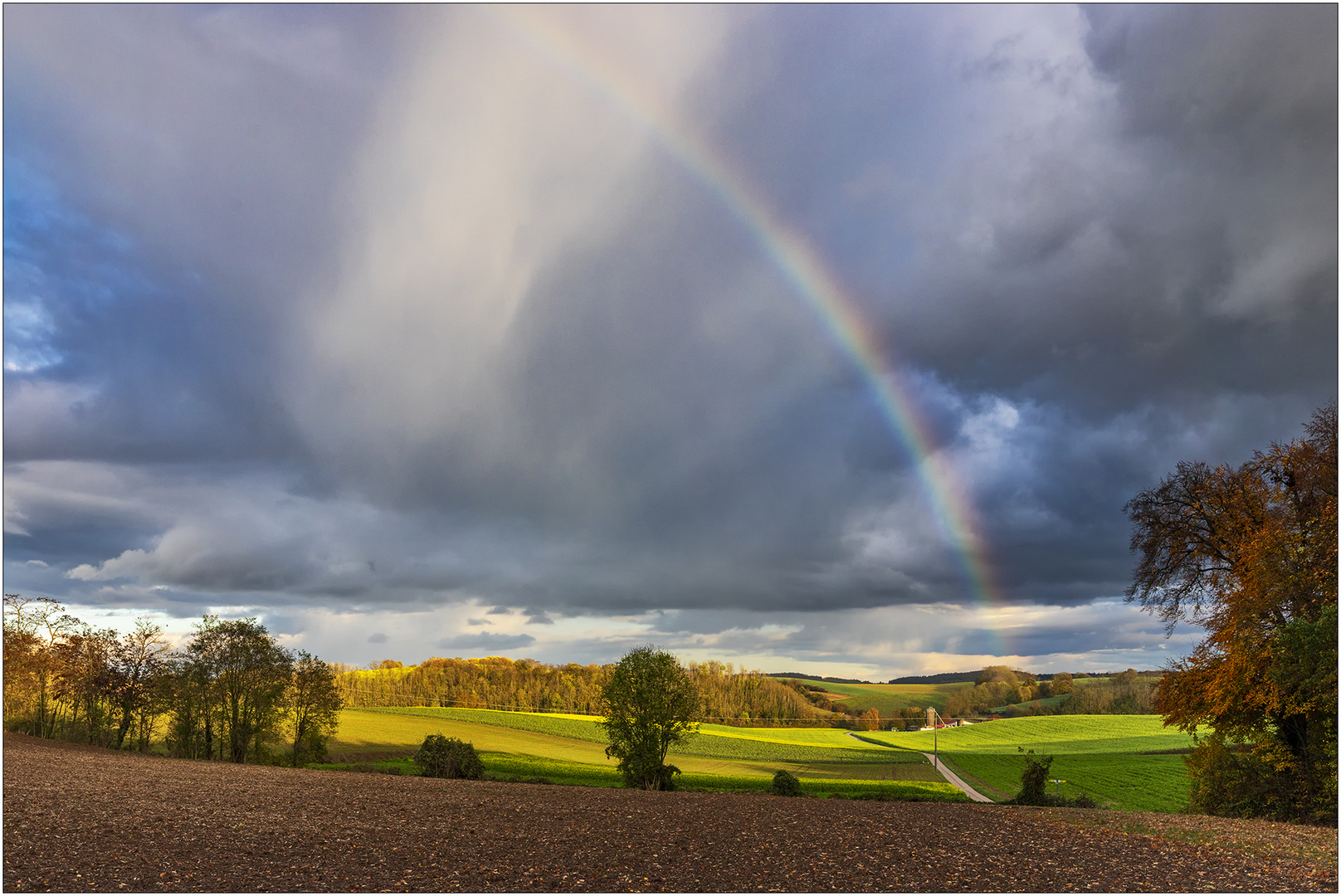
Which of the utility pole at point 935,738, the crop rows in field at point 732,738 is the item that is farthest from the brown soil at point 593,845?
the utility pole at point 935,738

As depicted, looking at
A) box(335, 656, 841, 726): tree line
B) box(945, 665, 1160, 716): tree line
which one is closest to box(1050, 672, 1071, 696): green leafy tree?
box(945, 665, 1160, 716): tree line

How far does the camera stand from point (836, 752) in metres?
110

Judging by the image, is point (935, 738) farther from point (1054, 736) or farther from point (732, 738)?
point (732, 738)

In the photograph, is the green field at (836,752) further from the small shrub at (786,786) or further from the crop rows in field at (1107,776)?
the small shrub at (786,786)

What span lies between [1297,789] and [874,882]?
78.2 ft

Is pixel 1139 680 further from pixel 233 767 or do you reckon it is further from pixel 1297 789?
pixel 233 767

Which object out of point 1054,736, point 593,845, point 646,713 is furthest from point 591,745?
point 593,845

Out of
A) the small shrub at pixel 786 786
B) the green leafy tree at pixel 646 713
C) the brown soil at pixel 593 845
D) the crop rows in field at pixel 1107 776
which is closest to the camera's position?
the brown soil at pixel 593 845

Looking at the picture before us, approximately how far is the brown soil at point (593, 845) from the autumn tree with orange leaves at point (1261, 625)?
5.54m

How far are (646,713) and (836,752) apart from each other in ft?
252

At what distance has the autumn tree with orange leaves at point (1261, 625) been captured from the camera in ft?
88.7

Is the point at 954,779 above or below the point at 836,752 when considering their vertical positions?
above

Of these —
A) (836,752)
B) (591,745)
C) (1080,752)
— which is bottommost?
(1080,752)

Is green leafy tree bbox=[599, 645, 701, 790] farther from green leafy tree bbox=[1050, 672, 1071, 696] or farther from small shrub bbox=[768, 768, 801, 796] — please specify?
green leafy tree bbox=[1050, 672, 1071, 696]
